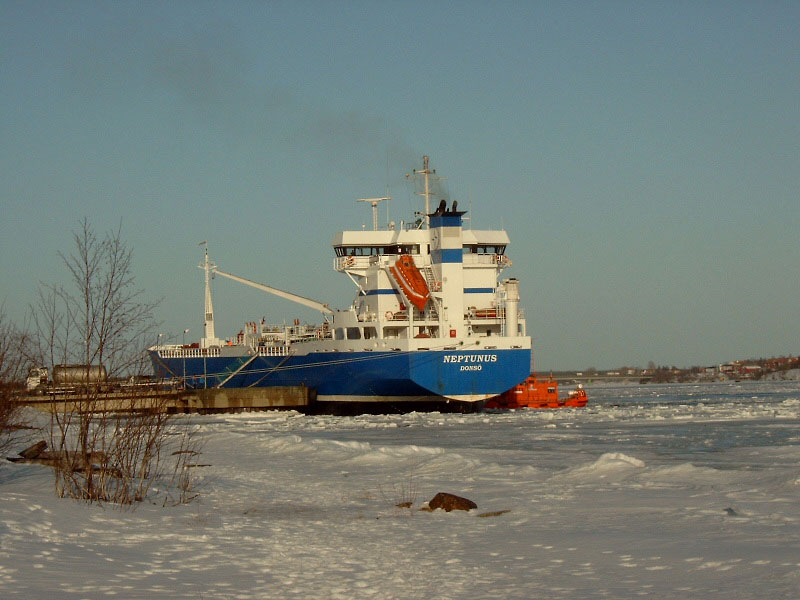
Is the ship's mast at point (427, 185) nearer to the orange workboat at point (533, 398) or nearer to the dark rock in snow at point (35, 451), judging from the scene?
the orange workboat at point (533, 398)

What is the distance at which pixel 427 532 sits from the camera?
37.7ft

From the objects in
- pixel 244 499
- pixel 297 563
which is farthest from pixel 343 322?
pixel 297 563

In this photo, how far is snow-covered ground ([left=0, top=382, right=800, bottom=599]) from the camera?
8.38 metres

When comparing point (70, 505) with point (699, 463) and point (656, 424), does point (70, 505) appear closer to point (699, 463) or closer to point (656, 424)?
point (699, 463)

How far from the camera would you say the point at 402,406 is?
43.2 meters

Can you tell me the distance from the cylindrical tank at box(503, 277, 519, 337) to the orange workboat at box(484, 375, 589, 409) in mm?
9182

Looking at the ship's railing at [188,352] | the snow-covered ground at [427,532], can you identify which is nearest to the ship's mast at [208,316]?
the ship's railing at [188,352]

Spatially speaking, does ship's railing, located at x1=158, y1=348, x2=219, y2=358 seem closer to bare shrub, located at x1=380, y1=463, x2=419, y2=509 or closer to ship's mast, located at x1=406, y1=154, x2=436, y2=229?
ship's mast, located at x1=406, y1=154, x2=436, y2=229

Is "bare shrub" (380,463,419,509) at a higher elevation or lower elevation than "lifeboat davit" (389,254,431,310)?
lower

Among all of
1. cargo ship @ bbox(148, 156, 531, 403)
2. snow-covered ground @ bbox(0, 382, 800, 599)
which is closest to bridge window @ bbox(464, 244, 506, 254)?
cargo ship @ bbox(148, 156, 531, 403)

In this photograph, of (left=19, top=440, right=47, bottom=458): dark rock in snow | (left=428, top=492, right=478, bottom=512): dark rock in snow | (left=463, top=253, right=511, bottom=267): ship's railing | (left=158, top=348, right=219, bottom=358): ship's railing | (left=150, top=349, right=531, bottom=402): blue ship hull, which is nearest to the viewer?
(left=428, top=492, right=478, bottom=512): dark rock in snow

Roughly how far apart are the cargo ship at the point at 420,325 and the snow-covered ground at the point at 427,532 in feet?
65.6

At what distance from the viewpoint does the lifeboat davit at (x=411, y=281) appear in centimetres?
4272

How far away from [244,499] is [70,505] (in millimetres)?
2995
